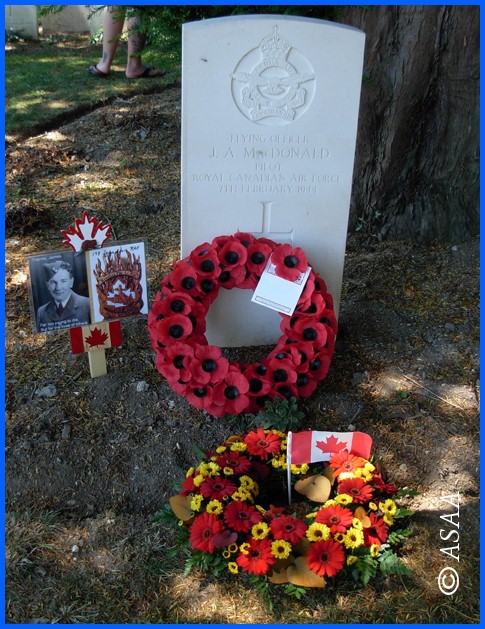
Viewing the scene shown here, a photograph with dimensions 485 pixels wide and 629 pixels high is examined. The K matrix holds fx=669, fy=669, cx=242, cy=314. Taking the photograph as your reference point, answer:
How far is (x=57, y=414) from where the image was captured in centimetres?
312

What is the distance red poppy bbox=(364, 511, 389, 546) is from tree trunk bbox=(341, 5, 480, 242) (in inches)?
93.7

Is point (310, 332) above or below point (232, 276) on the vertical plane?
below

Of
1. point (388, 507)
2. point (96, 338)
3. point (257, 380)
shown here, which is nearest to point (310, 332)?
point (257, 380)

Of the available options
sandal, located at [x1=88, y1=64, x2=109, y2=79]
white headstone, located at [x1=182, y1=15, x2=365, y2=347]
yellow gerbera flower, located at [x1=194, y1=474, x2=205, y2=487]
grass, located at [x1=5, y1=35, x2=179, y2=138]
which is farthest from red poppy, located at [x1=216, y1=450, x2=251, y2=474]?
sandal, located at [x1=88, y1=64, x2=109, y2=79]

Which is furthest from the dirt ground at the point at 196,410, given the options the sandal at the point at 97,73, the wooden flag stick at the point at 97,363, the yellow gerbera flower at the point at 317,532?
the sandal at the point at 97,73

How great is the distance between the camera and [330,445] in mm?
2652

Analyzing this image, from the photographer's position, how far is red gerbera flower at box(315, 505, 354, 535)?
7.80 ft

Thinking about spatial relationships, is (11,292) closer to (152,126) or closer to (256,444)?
(256,444)

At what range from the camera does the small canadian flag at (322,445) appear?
2.61 meters

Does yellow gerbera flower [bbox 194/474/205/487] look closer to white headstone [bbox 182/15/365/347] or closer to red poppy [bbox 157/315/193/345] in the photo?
red poppy [bbox 157/315/193/345]

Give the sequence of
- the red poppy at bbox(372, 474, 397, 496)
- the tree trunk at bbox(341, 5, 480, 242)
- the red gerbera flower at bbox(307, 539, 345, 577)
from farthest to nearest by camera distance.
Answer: the tree trunk at bbox(341, 5, 480, 242) → the red poppy at bbox(372, 474, 397, 496) → the red gerbera flower at bbox(307, 539, 345, 577)

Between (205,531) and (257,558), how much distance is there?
216 millimetres

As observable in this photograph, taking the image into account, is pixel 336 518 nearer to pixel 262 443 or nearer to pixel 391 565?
pixel 391 565

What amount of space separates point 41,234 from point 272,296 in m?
2.09
